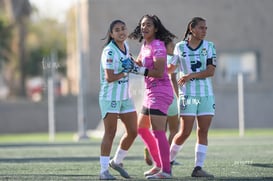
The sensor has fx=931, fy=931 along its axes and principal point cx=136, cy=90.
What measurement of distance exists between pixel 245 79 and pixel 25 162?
26788 mm

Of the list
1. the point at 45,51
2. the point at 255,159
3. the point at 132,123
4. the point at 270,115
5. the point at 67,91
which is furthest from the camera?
the point at 45,51


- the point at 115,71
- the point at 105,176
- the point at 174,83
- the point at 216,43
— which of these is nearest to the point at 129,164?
the point at 174,83

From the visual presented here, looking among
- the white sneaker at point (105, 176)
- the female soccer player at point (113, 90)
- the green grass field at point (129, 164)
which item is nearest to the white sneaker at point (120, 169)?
the female soccer player at point (113, 90)

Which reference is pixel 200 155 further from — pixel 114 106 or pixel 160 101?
pixel 114 106

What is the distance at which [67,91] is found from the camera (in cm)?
4431

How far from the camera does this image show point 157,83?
11109 mm

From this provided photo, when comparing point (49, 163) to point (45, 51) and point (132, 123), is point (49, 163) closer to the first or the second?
point (132, 123)

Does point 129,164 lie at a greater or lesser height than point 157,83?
lesser

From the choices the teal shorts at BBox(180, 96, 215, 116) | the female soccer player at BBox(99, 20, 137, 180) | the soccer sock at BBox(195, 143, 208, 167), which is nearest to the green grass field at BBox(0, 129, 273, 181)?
the soccer sock at BBox(195, 143, 208, 167)

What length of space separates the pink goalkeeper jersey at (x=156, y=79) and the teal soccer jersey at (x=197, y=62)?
1.09 ft

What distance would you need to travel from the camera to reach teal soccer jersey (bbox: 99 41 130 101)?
1095 centimetres

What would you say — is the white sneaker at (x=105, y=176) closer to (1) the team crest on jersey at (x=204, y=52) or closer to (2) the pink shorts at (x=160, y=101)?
(2) the pink shorts at (x=160, y=101)

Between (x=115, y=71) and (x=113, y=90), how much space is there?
0.77 ft

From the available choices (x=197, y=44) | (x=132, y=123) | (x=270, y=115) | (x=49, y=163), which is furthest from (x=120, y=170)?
(x=270, y=115)
